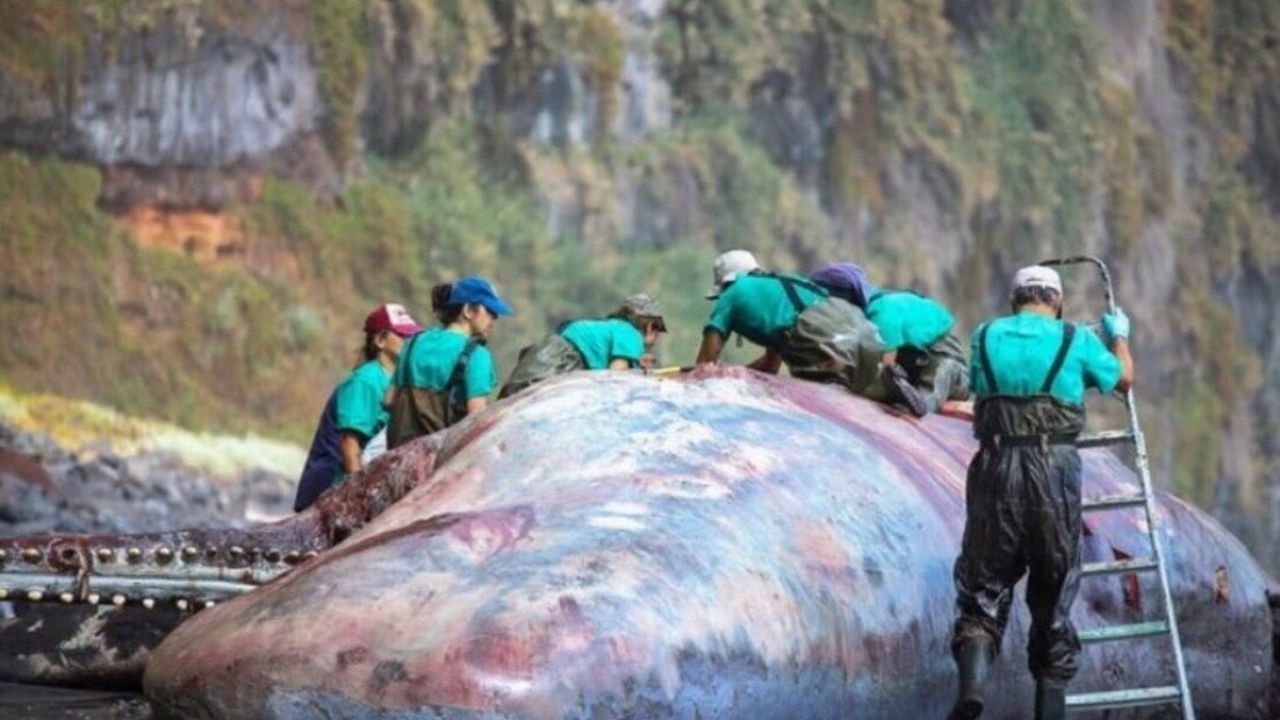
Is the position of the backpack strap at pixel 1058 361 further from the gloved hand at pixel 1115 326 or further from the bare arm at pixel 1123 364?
the gloved hand at pixel 1115 326

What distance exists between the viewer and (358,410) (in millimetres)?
13742

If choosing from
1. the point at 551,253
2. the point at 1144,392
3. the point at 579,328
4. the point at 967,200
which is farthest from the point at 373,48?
the point at 579,328

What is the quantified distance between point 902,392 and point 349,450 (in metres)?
3.05

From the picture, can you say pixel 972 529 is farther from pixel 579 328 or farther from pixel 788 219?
pixel 788 219

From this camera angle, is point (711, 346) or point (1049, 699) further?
point (711, 346)

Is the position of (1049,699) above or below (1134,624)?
below

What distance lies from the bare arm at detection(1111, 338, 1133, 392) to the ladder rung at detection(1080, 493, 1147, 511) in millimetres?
458

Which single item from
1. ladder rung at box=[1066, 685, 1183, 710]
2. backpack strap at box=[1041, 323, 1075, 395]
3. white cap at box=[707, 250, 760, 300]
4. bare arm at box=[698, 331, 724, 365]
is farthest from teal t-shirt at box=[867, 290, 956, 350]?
backpack strap at box=[1041, 323, 1075, 395]

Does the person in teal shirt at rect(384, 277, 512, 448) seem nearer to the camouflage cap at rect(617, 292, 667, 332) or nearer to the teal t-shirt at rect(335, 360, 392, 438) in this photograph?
the teal t-shirt at rect(335, 360, 392, 438)

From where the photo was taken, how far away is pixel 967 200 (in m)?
54.1

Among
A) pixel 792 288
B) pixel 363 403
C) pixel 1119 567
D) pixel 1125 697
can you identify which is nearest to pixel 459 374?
pixel 363 403

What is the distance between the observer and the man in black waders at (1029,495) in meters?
10.2

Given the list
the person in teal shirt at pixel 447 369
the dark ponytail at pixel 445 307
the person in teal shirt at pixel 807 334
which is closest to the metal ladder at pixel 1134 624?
the person in teal shirt at pixel 807 334

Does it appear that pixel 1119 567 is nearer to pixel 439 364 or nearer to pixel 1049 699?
pixel 1049 699
